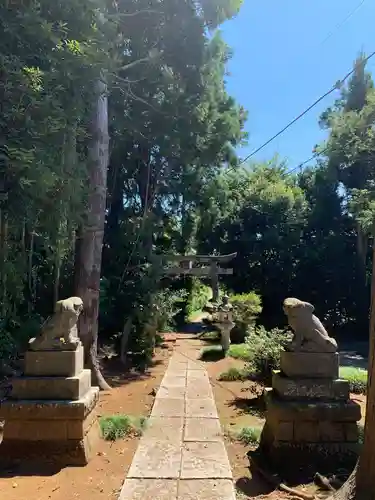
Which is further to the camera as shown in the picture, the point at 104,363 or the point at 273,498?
the point at 104,363

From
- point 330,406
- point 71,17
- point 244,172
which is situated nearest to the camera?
point 330,406

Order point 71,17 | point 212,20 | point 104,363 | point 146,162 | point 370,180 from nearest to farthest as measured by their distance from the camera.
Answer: point 71,17 < point 212,20 < point 104,363 < point 146,162 < point 370,180

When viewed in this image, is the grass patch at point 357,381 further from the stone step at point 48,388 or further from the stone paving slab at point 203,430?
the stone step at point 48,388

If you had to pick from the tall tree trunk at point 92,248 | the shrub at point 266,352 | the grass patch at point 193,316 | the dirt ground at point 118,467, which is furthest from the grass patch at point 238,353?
the grass patch at point 193,316

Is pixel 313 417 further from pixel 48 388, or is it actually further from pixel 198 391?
pixel 198 391

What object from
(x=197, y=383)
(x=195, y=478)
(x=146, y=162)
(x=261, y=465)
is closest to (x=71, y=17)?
(x=195, y=478)

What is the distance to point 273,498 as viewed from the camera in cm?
287

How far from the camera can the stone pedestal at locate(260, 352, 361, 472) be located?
11.0 feet

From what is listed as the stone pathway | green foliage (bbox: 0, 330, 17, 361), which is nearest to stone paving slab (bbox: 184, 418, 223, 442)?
the stone pathway

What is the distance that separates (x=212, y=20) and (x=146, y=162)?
330 cm

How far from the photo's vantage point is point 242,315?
35.7ft

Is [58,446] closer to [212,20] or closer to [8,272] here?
[8,272]

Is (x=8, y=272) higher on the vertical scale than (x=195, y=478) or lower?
higher

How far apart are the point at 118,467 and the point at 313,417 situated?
63.2 inches
